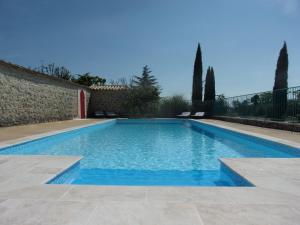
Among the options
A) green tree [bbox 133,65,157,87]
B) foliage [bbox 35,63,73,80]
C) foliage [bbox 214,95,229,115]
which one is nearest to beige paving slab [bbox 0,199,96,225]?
foliage [bbox 214,95,229,115]

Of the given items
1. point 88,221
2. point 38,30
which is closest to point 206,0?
point 38,30

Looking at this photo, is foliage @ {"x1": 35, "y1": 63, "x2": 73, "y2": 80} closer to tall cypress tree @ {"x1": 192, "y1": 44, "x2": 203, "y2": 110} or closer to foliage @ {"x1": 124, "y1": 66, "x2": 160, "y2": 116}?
foliage @ {"x1": 124, "y1": 66, "x2": 160, "y2": 116}

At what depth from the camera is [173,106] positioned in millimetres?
20594

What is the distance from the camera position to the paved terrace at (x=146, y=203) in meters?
2.01

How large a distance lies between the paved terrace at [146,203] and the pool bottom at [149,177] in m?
0.49

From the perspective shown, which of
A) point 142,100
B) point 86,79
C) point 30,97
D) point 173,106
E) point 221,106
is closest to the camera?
point 30,97

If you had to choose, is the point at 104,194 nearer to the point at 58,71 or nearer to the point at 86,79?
the point at 86,79

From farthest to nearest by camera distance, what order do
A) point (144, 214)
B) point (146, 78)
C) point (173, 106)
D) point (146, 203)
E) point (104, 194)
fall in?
1. point (146, 78)
2. point (173, 106)
3. point (104, 194)
4. point (146, 203)
5. point (144, 214)

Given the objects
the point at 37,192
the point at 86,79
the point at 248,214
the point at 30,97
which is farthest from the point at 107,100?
the point at 248,214

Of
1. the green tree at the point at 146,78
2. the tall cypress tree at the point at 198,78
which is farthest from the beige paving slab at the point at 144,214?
the green tree at the point at 146,78

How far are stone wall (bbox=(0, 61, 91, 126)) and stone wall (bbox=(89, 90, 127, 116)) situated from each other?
4.53m

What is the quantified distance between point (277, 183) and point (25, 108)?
33.6 ft

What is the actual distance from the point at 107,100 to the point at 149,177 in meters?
16.9

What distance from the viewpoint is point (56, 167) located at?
3.51 m
